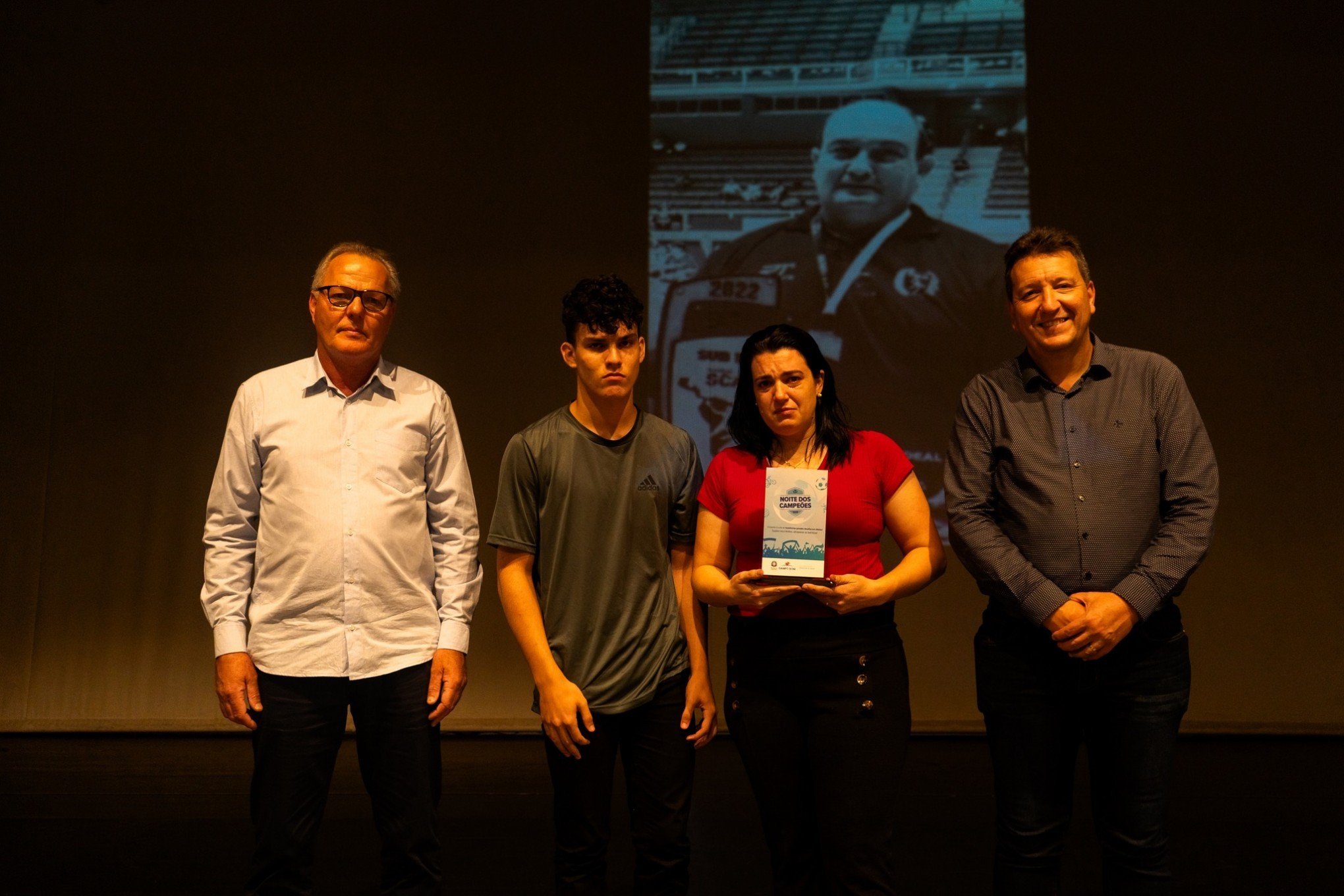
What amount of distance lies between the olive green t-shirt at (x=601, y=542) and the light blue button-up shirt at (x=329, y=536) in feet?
0.71

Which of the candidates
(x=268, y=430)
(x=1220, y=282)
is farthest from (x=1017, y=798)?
(x=1220, y=282)

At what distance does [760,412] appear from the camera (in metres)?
1.75

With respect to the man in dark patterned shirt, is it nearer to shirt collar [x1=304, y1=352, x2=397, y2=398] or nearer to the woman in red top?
the woman in red top

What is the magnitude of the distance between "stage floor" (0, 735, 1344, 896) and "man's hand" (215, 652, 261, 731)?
0.94 meters

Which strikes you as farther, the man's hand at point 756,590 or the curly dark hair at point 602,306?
the curly dark hair at point 602,306

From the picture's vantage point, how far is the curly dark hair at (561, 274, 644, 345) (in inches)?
69.5

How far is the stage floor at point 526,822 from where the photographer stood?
8.19 feet

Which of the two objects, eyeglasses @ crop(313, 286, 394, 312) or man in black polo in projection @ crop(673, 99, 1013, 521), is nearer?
eyeglasses @ crop(313, 286, 394, 312)

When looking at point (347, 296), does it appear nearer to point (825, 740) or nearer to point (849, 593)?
point (849, 593)

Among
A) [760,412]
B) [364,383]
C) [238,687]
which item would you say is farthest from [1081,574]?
[238,687]

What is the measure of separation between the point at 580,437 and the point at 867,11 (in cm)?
346

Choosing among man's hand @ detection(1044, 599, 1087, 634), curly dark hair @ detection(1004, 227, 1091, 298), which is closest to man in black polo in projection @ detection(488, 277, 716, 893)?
man's hand @ detection(1044, 599, 1087, 634)

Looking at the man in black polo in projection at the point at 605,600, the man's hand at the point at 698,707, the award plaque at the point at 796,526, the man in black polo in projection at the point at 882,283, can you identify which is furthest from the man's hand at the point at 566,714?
the man in black polo in projection at the point at 882,283

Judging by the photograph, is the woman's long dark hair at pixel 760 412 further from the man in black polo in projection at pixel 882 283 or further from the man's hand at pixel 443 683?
the man in black polo in projection at pixel 882 283
